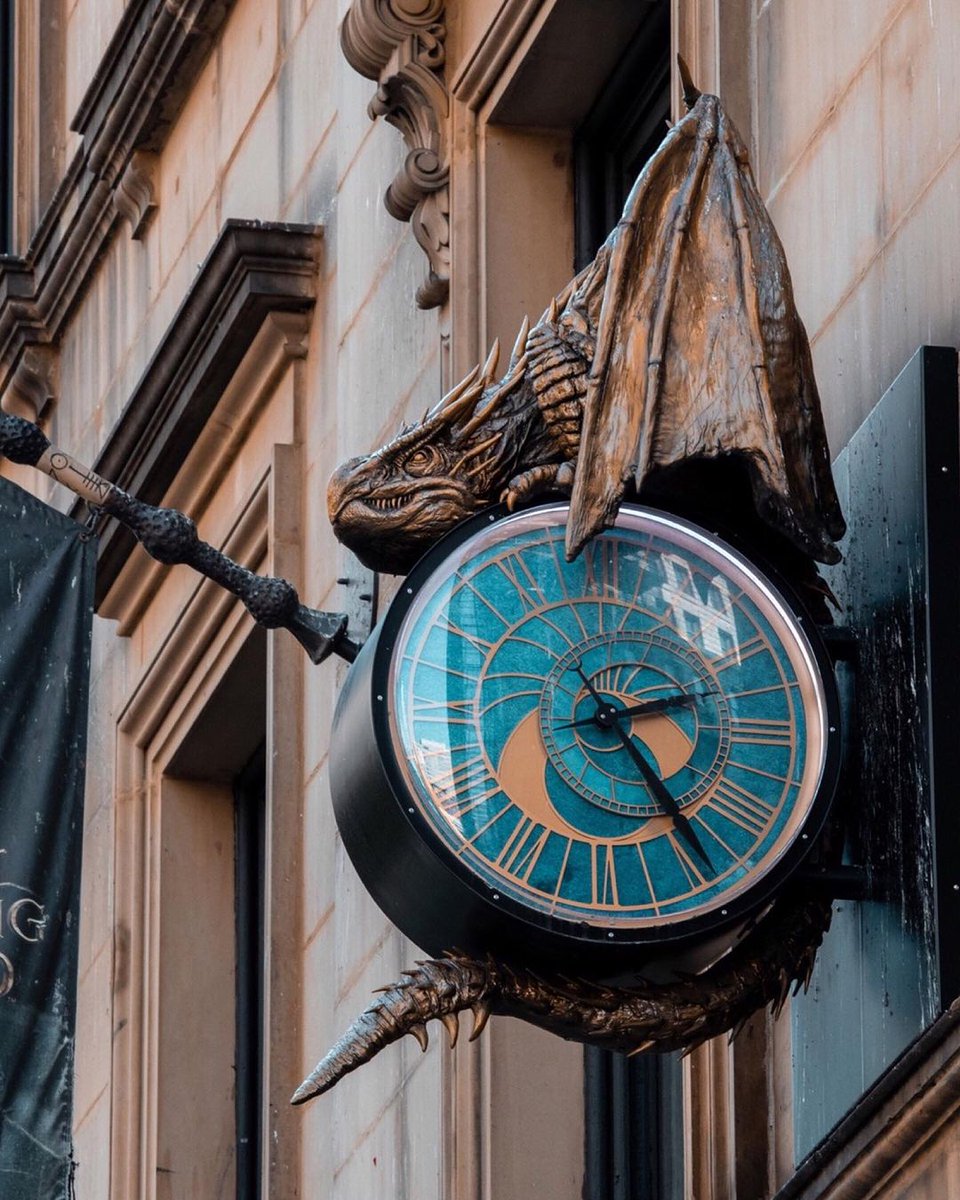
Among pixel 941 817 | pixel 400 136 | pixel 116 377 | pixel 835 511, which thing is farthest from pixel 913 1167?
pixel 116 377

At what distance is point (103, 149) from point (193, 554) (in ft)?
23.9

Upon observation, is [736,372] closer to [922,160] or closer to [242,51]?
[922,160]

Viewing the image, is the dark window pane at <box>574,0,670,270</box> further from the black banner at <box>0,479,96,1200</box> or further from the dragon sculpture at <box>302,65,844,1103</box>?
the dragon sculpture at <box>302,65,844,1103</box>

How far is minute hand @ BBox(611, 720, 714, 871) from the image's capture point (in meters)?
6.64

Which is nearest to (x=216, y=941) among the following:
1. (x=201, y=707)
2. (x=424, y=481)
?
(x=201, y=707)

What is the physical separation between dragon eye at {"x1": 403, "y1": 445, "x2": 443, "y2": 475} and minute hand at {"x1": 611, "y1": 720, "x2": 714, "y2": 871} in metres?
0.84

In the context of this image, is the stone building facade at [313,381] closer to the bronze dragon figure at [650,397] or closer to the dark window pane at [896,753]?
the dark window pane at [896,753]

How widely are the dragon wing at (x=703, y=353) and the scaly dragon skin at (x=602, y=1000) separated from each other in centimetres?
73

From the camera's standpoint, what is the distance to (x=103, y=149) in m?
15.0

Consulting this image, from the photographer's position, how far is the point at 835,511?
7.10m

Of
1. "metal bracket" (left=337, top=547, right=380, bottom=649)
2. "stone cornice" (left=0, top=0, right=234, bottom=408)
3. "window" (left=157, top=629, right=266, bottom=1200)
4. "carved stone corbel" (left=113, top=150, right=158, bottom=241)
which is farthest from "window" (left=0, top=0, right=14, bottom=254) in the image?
"metal bracket" (left=337, top=547, right=380, bottom=649)

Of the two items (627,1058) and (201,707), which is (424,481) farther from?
(201,707)

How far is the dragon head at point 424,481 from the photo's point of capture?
7.21 metres

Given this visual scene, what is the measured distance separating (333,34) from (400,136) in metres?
1.06
